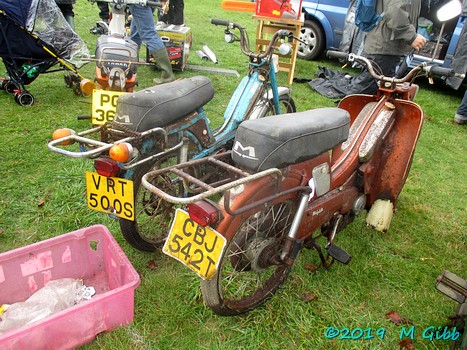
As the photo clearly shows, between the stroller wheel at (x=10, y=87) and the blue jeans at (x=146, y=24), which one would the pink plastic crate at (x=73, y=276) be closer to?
the stroller wheel at (x=10, y=87)

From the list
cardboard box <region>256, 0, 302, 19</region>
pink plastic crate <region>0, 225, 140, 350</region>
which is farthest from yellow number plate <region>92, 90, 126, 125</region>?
cardboard box <region>256, 0, 302, 19</region>

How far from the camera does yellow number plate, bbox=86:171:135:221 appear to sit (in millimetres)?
2086

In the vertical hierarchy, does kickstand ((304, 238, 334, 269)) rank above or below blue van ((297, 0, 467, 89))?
below

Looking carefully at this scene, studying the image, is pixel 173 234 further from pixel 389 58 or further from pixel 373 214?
pixel 389 58

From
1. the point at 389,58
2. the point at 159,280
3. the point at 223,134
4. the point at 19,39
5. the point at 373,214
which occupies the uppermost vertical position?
the point at 389,58

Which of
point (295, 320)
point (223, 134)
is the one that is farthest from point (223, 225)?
point (223, 134)

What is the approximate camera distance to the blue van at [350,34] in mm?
5801

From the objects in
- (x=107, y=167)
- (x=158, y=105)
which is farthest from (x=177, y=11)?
(x=107, y=167)

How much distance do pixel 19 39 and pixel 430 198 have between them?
4.52 meters

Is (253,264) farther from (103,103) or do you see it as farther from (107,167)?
(103,103)

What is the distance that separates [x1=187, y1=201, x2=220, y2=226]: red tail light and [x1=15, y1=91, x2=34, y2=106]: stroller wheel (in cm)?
376

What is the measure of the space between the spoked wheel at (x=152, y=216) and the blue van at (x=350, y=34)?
4037 mm

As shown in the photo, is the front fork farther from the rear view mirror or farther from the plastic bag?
the rear view mirror

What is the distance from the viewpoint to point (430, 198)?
3568mm
